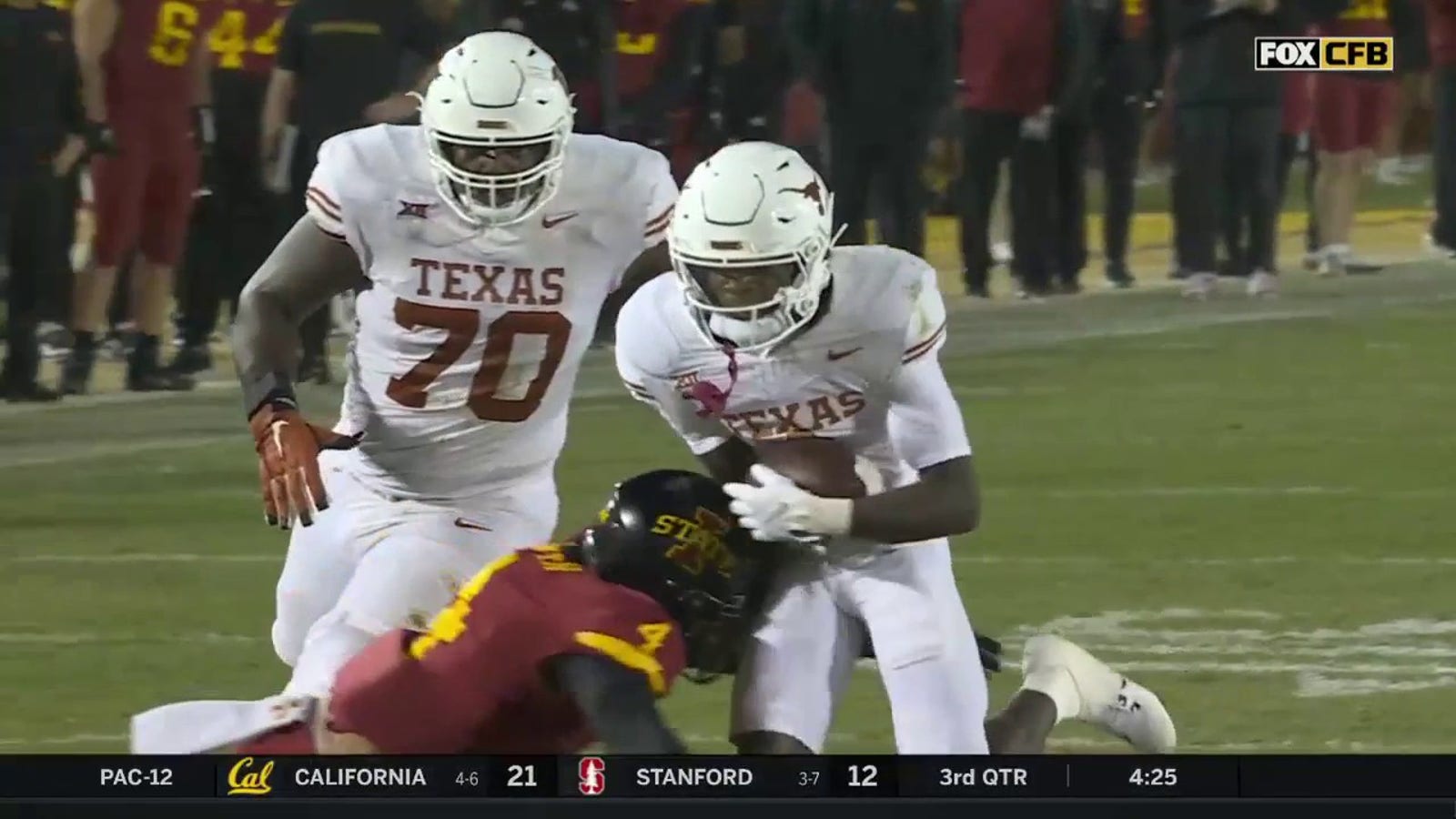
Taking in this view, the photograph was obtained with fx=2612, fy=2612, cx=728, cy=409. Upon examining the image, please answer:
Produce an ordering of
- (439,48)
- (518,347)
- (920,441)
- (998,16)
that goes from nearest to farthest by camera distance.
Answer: (920,441), (518,347), (439,48), (998,16)

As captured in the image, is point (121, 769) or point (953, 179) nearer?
point (121, 769)

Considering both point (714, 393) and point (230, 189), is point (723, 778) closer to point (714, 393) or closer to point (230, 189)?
point (714, 393)

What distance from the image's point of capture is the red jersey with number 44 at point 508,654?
2.32 metres

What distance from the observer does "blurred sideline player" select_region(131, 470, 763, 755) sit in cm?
232

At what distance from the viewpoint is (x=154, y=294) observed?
3.23 meters

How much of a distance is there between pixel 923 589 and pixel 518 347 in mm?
499

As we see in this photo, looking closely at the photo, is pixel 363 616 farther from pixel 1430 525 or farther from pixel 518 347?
pixel 1430 525

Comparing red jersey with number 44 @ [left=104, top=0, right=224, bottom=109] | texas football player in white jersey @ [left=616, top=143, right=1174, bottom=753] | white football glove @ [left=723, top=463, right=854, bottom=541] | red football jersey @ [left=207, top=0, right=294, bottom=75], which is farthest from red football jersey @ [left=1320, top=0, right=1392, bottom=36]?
red jersey with number 44 @ [left=104, top=0, right=224, bottom=109]

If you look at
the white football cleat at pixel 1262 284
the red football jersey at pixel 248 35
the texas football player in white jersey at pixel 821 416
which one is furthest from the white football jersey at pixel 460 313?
the white football cleat at pixel 1262 284

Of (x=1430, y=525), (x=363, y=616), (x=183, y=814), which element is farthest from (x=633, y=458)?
(x=1430, y=525)

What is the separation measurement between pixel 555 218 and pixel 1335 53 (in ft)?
2.97

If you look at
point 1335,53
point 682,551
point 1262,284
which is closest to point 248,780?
point 682,551

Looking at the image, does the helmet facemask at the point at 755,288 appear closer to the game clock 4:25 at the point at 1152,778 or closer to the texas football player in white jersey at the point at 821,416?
the texas football player in white jersey at the point at 821,416

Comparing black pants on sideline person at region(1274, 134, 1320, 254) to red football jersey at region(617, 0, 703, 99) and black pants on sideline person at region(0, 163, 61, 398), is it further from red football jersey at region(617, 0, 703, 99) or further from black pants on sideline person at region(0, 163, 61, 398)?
black pants on sideline person at region(0, 163, 61, 398)
